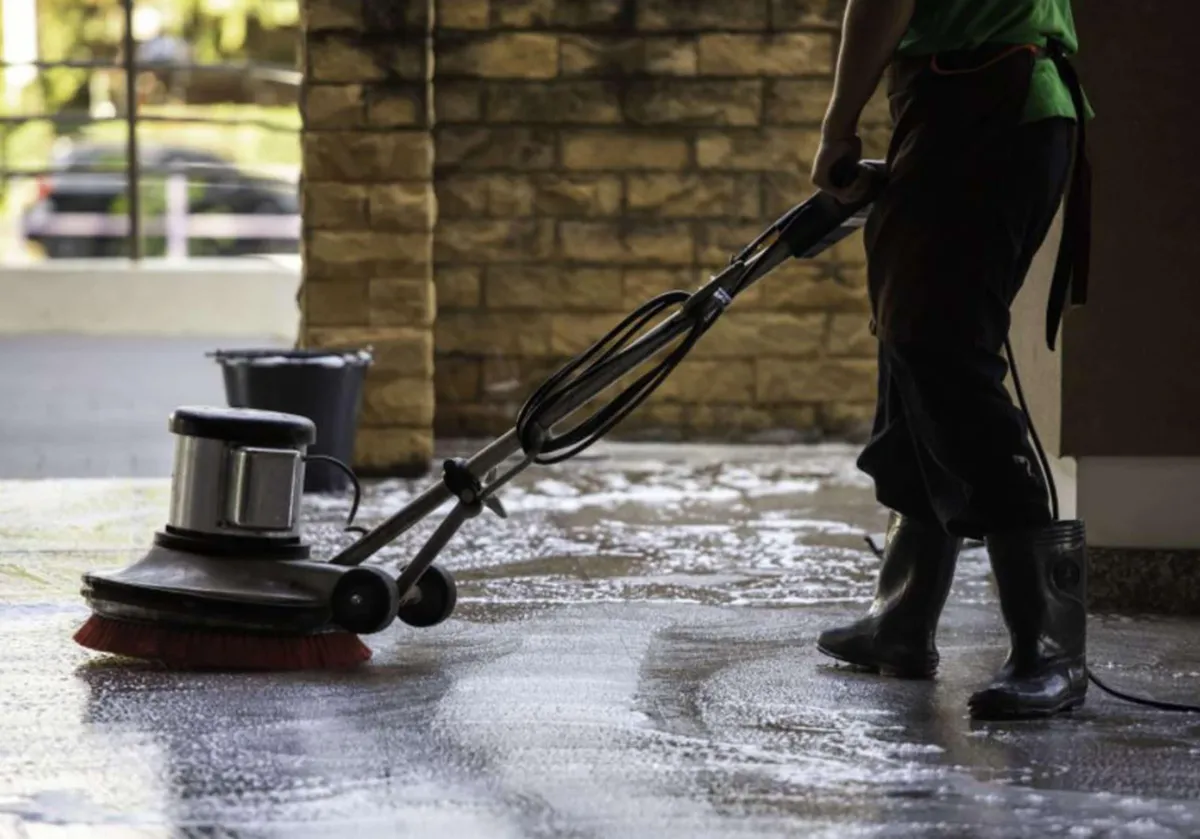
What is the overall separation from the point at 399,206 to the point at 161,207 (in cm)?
623

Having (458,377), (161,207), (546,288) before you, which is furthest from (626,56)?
(161,207)

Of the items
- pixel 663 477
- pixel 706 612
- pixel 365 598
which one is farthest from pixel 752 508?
pixel 365 598

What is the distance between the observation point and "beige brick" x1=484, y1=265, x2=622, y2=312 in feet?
25.0

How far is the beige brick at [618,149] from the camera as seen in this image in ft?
25.0

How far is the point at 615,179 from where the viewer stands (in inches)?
301

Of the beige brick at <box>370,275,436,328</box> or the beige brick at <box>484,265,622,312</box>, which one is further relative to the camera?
the beige brick at <box>484,265,622,312</box>

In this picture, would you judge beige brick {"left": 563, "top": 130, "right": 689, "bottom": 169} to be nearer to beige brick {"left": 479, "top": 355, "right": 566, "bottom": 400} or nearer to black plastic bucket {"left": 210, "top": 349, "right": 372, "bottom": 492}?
beige brick {"left": 479, "top": 355, "right": 566, "bottom": 400}

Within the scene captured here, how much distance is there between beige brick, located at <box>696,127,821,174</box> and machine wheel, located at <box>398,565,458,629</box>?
3.99 m

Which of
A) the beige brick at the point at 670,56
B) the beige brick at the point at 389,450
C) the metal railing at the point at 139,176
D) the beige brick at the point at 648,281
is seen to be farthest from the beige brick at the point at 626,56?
the metal railing at the point at 139,176

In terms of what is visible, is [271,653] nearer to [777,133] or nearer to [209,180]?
[777,133]

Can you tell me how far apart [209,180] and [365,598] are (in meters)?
9.16

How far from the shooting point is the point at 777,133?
764cm

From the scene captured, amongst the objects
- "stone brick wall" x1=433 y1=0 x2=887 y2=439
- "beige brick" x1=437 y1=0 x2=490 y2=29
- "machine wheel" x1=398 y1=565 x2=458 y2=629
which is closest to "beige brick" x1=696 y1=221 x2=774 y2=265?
"stone brick wall" x1=433 y1=0 x2=887 y2=439

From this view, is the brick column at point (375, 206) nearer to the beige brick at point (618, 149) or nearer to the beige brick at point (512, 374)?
the beige brick at point (512, 374)
